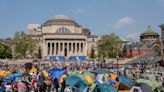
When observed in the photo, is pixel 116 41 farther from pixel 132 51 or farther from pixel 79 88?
pixel 79 88

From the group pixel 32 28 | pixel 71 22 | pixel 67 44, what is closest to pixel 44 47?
pixel 67 44

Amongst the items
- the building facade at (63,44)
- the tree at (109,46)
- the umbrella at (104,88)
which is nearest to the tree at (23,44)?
the building facade at (63,44)

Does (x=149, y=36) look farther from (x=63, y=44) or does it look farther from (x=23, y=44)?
(x=23, y=44)

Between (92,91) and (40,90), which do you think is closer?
(92,91)

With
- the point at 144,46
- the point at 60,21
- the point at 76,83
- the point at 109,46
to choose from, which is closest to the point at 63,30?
the point at 60,21

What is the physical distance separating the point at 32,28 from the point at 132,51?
61355 mm

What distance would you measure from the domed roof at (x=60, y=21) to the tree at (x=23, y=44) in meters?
22.5

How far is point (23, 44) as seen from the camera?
111500 mm

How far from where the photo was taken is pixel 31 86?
23.2m

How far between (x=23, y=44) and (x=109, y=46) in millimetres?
26090

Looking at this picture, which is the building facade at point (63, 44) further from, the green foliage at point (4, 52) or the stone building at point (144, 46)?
the green foliage at point (4, 52)

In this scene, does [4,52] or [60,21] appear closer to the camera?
[4,52]

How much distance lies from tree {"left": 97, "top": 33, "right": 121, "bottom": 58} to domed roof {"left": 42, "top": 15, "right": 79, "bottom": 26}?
73.3 ft

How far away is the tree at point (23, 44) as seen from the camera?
366 feet
